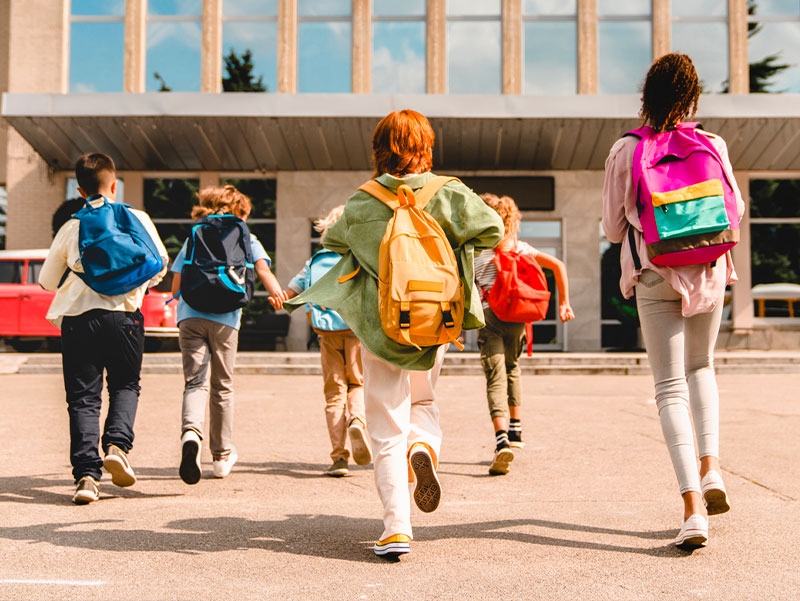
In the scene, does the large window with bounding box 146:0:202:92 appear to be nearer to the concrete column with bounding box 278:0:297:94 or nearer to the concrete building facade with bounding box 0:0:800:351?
the concrete building facade with bounding box 0:0:800:351

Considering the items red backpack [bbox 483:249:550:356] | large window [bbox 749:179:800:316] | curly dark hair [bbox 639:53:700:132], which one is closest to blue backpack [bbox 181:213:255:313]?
red backpack [bbox 483:249:550:356]

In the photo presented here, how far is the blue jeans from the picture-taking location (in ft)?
17.0

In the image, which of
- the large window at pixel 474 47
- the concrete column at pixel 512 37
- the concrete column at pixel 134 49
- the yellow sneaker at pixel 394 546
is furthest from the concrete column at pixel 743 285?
the yellow sneaker at pixel 394 546

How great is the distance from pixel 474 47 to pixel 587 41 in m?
2.52

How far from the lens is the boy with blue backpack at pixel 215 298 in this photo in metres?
5.59

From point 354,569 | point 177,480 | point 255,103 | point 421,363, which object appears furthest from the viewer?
point 255,103

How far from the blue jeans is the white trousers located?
1.90 meters

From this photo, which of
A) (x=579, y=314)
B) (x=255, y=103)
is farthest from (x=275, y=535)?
(x=579, y=314)

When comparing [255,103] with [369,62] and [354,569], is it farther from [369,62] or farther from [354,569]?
[354,569]

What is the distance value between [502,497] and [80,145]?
17.4m

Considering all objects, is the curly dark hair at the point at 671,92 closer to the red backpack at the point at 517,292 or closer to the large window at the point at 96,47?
the red backpack at the point at 517,292

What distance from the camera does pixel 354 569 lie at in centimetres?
363

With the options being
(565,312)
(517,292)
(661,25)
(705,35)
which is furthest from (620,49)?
(565,312)

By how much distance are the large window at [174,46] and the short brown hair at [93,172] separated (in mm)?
17058
